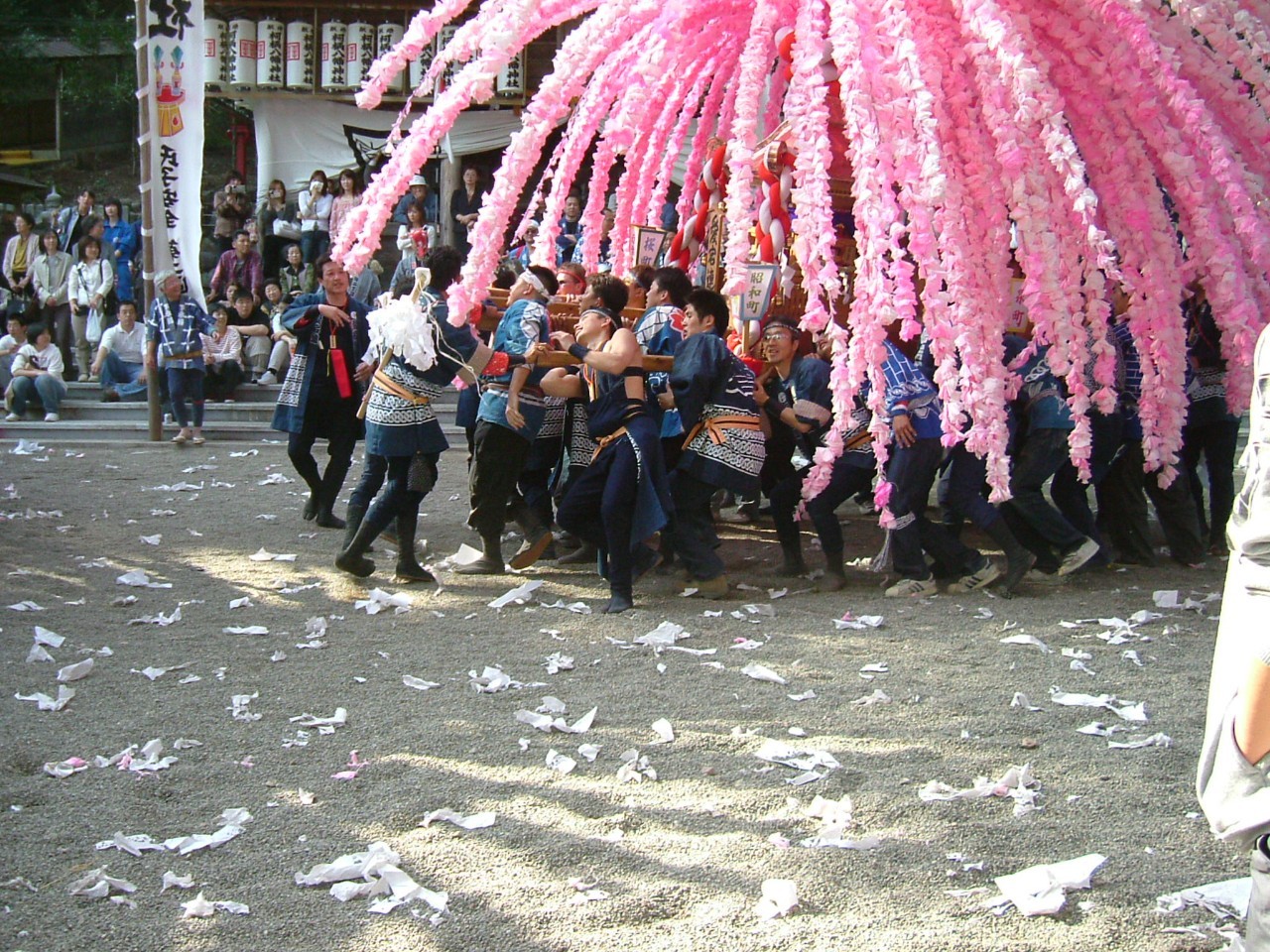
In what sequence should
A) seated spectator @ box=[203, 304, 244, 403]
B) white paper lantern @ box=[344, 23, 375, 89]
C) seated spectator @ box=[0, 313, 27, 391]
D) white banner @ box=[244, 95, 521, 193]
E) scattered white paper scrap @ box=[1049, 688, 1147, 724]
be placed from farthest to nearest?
white banner @ box=[244, 95, 521, 193]
white paper lantern @ box=[344, 23, 375, 89]
seated spectator @ box=[0, 313, 27, 391]
seated spectator @ box=[203, 304, 244, 403]
scattered white paper scrap @ box=[1049, 688, 1147, 724]

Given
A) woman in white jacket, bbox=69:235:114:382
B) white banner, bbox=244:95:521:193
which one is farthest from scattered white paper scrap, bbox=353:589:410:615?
white banner, bbox=244:95:521:193

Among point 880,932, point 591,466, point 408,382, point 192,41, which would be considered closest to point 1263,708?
point 880,932

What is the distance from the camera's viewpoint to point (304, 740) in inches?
169

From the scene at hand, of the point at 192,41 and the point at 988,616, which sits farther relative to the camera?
the point at 192,41

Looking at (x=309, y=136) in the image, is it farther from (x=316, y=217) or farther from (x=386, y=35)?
(x=316, y=217)

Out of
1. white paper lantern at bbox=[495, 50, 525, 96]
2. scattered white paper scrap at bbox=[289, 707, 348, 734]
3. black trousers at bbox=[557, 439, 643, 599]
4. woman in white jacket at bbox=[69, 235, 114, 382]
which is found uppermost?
white paper lantern at bbox=[495, 50, 525, 96]

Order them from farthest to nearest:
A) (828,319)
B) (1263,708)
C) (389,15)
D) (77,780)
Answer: (389,15)
(828,319)
(77,780)
(1263,708)

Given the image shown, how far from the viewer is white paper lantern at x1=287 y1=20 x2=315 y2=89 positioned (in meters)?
17.3

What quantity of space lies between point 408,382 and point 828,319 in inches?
91.9

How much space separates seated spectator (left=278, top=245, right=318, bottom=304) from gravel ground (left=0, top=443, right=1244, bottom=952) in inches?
373

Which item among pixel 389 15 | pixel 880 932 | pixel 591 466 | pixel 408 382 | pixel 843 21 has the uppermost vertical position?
pixel 389 15

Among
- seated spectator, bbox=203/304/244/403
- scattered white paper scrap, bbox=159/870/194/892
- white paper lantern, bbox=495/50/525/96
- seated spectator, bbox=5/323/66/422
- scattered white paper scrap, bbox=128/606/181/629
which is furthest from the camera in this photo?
white paper lantern, bbox=495/50/525/96

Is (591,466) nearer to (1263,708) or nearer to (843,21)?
(843,21)

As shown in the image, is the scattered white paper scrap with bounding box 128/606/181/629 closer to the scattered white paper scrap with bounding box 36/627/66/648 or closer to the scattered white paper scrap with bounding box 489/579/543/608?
the scattered white paper scrap with bounding box 36/627/66/648
